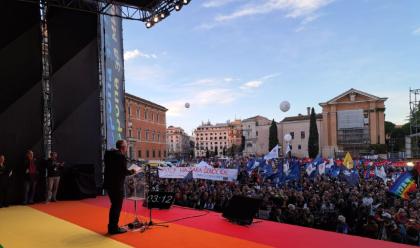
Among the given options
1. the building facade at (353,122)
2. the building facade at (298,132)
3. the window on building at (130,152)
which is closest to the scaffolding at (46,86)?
the window on building at (130,152)

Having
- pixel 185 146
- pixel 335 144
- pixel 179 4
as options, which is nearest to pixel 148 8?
pixel 179 4

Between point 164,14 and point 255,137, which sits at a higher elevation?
point 164,14

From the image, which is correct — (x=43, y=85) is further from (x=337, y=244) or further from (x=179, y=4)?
(x=337, y=244)

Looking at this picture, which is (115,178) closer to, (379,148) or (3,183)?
(3,183)

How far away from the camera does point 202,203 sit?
1308 centimetres

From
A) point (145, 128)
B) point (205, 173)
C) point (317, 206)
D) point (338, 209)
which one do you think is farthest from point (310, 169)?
point (145, 128)

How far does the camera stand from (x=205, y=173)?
55.0 feet

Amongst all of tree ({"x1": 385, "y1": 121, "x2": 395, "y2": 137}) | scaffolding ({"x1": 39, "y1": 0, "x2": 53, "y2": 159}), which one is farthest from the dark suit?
tree ({"x1": 385, "y1": 121, "x2": 395, "y2": 137})

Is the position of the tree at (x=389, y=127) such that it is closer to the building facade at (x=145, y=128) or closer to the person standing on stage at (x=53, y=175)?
the building facade at (x=145, y=128)

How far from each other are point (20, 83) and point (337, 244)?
30.3ft

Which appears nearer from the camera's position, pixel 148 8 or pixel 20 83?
pixel 20 83

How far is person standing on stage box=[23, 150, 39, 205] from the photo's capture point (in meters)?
9.77

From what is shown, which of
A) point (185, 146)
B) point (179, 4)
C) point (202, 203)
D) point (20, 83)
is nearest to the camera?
point (20, 83)

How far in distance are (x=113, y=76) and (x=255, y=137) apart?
80.9 m
